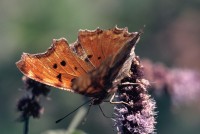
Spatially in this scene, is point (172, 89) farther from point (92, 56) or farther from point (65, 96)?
point (65, 96)

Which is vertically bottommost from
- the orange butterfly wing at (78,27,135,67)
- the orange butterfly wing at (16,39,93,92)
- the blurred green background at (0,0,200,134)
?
the orange butterfly wing at (16,39,93,92)

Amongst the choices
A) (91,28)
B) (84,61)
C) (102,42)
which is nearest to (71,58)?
(84,61)

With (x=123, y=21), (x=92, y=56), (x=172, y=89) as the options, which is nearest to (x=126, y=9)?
(x=123, y=21)

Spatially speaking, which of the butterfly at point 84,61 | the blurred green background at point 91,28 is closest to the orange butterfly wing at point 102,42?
the butterfly at point 84,61

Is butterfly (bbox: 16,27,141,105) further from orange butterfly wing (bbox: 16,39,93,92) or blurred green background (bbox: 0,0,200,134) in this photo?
blurred green background (bbox: 0,0,200,134)

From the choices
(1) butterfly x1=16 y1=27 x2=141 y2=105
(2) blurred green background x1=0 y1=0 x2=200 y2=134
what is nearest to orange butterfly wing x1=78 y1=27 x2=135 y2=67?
(1) butterfly x1=16 y1=27 x2=141 y2=105
